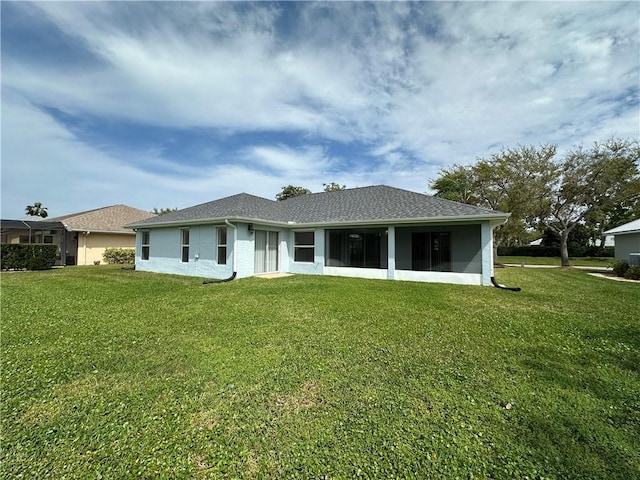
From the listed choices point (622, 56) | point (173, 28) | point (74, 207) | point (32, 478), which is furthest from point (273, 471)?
point (74, 207)

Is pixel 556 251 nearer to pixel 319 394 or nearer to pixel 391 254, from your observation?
pixel 391 254

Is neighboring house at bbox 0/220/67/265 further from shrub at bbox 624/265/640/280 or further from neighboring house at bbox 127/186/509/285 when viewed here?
shrub at bbox 624/265/640/280

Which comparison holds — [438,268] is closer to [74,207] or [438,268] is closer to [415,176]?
[415,176]

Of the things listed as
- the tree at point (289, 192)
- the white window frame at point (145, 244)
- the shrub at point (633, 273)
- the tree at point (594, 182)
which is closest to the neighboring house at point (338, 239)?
the white window frame at point (145, 244)

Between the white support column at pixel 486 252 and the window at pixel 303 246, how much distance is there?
741cm

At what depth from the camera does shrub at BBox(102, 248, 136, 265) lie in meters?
20.9

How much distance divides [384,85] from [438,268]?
26.2 ft

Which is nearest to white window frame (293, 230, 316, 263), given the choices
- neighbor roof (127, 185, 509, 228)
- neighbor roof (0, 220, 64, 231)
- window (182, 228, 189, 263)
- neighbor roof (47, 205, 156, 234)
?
neighbor roof (127, 185, 509, 228)

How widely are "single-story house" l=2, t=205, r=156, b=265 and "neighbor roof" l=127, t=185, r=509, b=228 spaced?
6.84 metres

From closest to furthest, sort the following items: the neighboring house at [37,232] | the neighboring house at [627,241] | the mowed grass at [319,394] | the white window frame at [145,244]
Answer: the mowed grass at [319,394] < the white window frame at [145,244] < the neighboring house at [627,241] < the neighboring house at [37,232]

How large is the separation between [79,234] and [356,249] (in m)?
19.7

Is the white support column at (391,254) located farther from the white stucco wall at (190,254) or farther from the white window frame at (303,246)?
the white stucco wall at (190,254)

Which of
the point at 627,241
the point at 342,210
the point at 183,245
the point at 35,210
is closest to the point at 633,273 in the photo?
the point at 627,241

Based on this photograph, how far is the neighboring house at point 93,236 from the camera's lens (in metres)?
20.0
